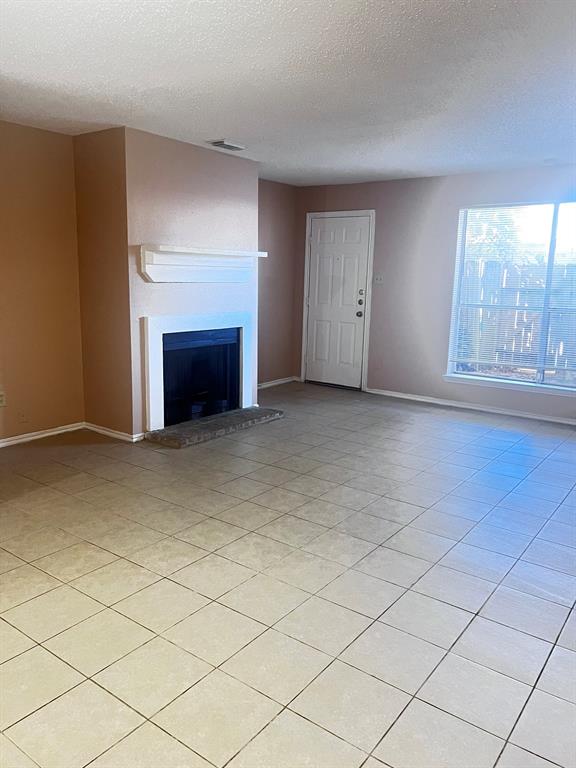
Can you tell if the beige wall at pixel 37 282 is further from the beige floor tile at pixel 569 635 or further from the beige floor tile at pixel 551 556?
the beige floor tile at pixel 569 635

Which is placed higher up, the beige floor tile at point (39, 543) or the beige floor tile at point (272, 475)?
the beige floor tile at point (272, 475)

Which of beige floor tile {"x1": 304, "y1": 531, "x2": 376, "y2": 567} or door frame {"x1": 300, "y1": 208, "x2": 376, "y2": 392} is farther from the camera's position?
door frame {"x1": 300, "y1": 208, "x2": 376, "y2": 392}

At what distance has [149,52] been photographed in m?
2.78

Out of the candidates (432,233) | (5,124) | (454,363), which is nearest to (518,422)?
(454,363)

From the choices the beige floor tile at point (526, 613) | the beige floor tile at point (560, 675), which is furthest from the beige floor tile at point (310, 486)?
the beige floor tile at point (560, 675)

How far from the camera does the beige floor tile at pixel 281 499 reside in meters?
3.43

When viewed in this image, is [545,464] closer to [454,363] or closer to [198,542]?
[454,363]

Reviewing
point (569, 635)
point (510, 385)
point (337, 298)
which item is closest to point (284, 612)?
point (569, 635)

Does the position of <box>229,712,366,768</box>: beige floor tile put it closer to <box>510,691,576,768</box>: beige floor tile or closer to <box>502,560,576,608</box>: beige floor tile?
<box>510,691,576,768</box>: beige floor tile

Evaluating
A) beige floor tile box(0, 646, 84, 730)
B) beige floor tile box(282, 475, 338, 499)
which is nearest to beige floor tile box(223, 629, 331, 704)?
beige floor tile box(0, 646, 84, 730)

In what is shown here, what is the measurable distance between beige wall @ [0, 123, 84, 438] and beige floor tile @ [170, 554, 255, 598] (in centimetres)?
246

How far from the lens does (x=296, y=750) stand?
67.1 inches

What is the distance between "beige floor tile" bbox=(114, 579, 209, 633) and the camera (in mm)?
2312

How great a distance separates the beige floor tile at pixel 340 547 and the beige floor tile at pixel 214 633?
0.64 metres
